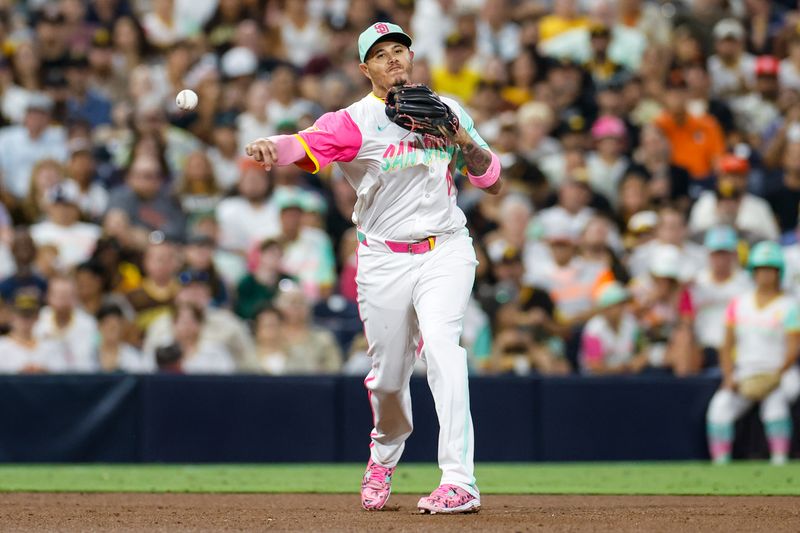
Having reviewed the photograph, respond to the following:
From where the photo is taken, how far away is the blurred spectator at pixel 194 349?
1188 centimetres

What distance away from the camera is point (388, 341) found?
22.9 ft

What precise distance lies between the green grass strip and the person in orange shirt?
4903 mm

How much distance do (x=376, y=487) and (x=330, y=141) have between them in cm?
185

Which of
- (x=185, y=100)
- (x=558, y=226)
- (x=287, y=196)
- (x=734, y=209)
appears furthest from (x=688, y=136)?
(x=185, y=100)

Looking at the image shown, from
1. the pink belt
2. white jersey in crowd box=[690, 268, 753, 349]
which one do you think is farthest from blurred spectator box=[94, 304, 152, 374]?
the pink belt

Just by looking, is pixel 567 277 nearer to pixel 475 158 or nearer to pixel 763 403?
pixel 763 403

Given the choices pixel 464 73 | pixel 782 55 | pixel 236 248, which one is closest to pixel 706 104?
pixel 782 55

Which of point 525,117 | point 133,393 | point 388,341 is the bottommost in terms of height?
point 133,393

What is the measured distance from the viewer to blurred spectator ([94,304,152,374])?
39.0 ft

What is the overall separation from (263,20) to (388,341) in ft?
34.6

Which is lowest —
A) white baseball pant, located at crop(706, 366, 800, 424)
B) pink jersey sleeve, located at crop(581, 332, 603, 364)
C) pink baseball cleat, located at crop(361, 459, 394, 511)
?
white baseball pant, located at crop(706, 366, 800, 424)

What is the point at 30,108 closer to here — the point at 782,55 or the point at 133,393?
the point at 133,393

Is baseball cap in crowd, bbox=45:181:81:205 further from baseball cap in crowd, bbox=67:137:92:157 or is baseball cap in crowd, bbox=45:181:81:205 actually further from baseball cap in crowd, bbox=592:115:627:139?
baseball cap in crowd, bbox=592:115:627:139

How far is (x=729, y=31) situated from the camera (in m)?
A: 16.5
